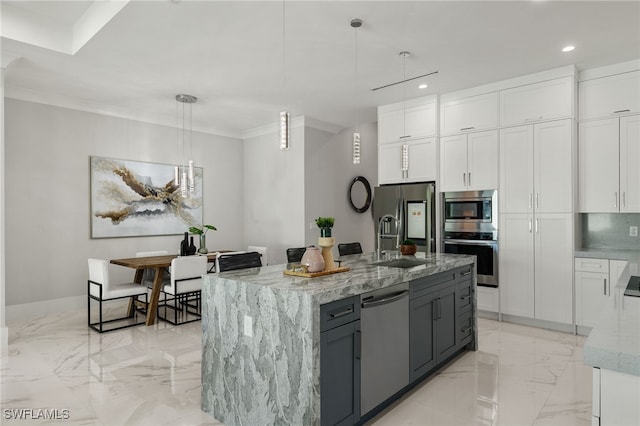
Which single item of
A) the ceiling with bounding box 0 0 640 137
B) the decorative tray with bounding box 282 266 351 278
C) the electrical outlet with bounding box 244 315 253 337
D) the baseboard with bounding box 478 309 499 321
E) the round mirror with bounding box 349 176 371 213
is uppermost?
the ceiling with bounding box 0 0 640 137

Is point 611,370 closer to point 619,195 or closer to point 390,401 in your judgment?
point 390,401

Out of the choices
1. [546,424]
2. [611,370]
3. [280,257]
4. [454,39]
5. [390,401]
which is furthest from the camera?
[280,257]

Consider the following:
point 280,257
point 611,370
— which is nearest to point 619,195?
point 611,370

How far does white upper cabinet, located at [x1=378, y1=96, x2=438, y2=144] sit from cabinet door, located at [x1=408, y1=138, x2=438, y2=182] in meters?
0.10

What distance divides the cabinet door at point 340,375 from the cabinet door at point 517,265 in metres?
3.14

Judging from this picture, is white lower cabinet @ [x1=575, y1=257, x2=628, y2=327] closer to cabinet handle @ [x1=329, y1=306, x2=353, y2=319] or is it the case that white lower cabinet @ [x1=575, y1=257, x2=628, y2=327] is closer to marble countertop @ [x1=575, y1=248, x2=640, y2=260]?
marble countertop @ [x1=575, y1=248, x2=640, y2=260]

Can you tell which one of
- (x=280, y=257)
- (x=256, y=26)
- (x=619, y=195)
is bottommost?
(x=280, y=257)

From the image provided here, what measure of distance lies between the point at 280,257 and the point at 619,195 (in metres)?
4.90

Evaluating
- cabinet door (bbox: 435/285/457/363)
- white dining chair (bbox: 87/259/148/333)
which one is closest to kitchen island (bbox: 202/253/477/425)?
cabinet door (bbox: 435/285/457/363)

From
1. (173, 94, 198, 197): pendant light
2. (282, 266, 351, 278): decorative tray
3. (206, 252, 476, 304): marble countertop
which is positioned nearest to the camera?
(206, 252, 476, 304): marble countertop

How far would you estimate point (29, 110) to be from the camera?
4.97 m

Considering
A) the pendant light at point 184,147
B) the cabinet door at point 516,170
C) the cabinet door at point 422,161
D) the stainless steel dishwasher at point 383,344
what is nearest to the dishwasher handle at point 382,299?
the stainless steel dishwasher at point 383,344

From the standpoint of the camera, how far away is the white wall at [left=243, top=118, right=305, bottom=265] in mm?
6488

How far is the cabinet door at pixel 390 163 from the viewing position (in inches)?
216
